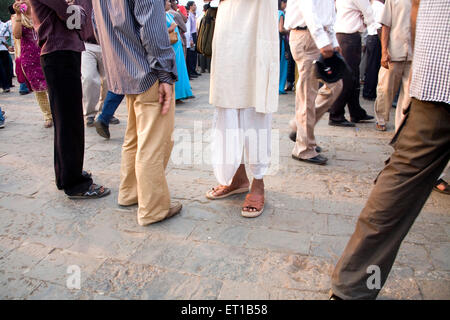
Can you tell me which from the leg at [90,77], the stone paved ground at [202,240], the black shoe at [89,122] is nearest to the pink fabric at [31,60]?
the leg at [90,77]

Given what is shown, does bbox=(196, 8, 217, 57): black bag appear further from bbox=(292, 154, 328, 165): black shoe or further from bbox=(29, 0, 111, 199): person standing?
bbox=(292, 154, 328, 165): black shoe

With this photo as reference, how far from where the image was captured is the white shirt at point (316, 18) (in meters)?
3.06

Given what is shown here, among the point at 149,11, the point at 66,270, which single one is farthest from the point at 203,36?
the point at 66,270

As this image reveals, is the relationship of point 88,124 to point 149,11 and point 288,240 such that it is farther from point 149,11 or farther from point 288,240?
point 288,240

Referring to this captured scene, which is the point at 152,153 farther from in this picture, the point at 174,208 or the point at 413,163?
the point at 413,163

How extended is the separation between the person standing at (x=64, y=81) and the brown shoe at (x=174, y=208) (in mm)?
802

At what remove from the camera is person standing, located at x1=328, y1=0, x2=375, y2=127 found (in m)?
4.69

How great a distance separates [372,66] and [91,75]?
17.6 ft

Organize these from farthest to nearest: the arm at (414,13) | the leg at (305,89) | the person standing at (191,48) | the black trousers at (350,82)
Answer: the person standing at (191,48), the black trousers at (350,82), the leg at (305,89), the arm at (414,13)

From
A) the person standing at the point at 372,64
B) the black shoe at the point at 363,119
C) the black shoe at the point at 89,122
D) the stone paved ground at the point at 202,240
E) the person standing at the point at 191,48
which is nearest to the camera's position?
the stone paved ground at the point at 202,240

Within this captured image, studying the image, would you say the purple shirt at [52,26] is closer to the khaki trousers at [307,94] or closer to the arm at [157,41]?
the arm at [157,41]

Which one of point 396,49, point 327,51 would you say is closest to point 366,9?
point 396,49

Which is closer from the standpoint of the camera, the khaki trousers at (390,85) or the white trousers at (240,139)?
the white trousers at (240,139)
